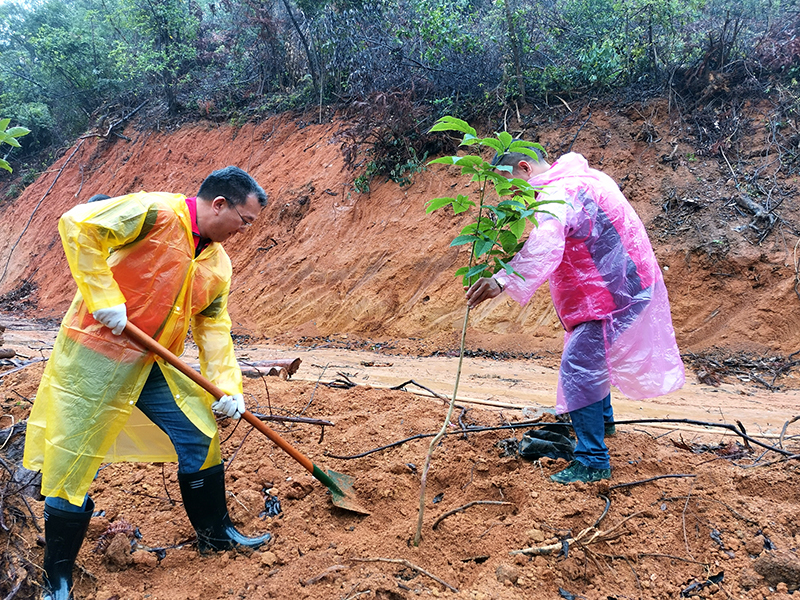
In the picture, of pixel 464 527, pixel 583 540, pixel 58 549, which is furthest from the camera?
pixel 464 527

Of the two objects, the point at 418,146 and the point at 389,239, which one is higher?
the point at 418,146

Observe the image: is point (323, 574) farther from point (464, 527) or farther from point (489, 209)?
point (489, 209)

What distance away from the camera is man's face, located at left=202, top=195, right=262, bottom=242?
237 cm

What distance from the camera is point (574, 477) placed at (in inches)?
107

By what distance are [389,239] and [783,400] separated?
5598mm

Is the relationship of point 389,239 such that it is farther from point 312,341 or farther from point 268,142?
point 268,142

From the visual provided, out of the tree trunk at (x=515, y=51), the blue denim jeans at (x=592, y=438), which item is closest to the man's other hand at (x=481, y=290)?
the blue denim jeans at (x=592, y=438)

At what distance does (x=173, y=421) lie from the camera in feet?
7.65

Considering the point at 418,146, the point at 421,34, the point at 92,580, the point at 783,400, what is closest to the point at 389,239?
the point at 418,146

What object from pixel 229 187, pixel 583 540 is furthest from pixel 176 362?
pixel 583 540

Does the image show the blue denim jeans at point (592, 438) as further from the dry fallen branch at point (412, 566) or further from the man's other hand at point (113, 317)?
the man's other hand at point (113, 317)

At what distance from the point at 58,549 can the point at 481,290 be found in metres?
2.03

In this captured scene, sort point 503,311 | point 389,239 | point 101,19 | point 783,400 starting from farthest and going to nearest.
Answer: point 101,19 < point 389,239 < point 503,311 < point 783,400

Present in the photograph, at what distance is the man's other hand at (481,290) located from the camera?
8.20 ft
